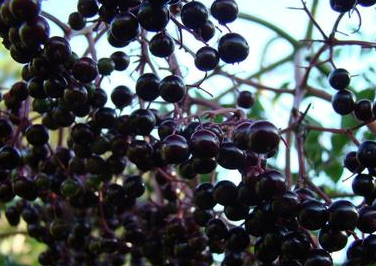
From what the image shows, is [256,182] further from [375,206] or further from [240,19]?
[240,19]

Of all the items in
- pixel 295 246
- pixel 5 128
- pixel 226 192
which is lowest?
pixel 295 246

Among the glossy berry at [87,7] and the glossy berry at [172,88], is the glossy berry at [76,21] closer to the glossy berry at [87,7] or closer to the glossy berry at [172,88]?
the glossy berry at [87,7]

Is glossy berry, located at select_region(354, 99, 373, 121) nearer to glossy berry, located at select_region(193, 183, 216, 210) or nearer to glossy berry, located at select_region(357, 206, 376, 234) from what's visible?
glossy berry, located at select_region(357, 206, 376, 234)

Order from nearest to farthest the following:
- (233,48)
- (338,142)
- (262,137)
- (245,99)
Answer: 1. (262,137)
2. (233,48)
3. (245,99)
4. (338,142)

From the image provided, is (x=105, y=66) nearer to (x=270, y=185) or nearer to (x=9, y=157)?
(x=9, y=157)

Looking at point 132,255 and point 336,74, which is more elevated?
point 336,74

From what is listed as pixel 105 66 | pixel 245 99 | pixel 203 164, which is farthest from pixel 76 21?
pixel 245 99

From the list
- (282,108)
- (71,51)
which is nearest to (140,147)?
(71,51)

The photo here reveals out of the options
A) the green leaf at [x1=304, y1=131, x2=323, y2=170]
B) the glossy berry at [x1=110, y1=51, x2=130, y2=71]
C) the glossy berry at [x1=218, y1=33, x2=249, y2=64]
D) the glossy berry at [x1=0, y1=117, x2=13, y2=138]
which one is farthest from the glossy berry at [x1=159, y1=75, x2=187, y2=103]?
the green leaf at [x1=304, y1=131, x2=323, y2=170]
